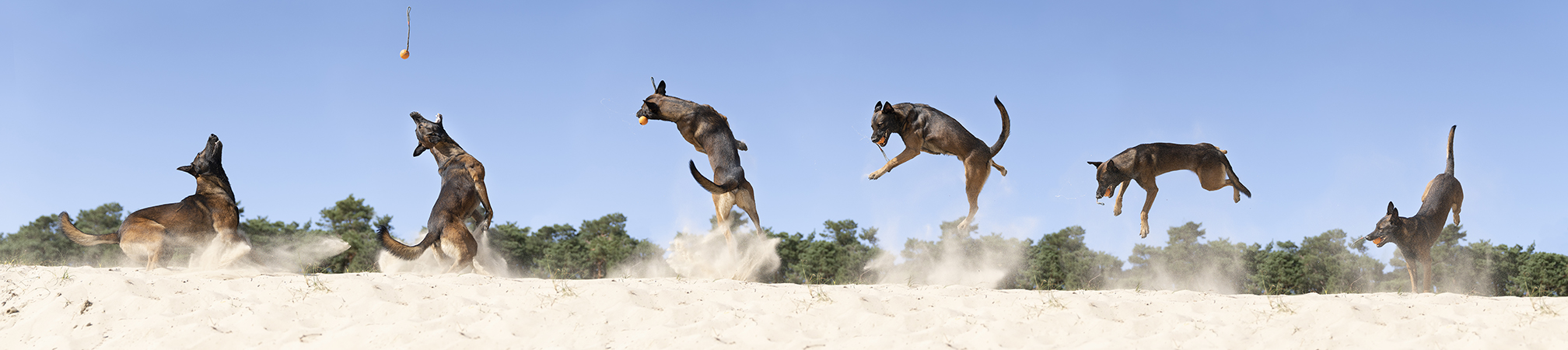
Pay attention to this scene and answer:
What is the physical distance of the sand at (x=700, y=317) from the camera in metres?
6.46

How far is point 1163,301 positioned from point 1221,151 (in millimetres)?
4257

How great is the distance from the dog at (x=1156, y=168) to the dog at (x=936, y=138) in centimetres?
125

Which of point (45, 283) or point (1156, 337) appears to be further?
point (45, 283)

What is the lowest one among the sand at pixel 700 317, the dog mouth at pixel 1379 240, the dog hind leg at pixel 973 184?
the sand at pixel 700 317

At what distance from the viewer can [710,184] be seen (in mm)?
8719

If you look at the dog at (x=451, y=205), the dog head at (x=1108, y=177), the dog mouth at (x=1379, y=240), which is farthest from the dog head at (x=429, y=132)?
the dog mouth at (x=1379, y=240)

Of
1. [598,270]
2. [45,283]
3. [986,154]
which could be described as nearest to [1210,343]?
[986,154]

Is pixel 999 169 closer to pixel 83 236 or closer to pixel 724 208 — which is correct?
pixel 724 208

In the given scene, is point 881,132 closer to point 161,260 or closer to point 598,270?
point 161,260

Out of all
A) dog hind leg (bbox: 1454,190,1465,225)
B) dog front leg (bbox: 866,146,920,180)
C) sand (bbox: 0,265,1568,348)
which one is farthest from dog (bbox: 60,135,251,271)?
dog hind leg (bbox: 1454,190,1465,225)

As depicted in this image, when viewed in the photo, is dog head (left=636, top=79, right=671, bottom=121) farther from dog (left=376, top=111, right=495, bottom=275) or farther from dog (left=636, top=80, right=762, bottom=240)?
dog (left=376, top=111, right=495, bottom=275)

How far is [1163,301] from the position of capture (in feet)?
24.3

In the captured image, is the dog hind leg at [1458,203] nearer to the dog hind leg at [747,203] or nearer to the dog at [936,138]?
the dog at [936,138]

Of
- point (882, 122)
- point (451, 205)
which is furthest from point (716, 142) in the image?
point (451, 205)
